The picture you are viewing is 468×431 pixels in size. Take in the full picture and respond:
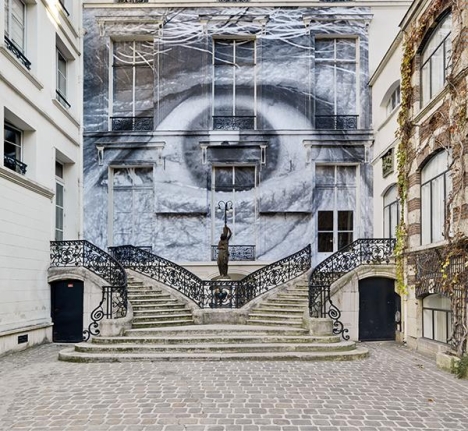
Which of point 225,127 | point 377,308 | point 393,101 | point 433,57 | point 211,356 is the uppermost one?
point 393,101

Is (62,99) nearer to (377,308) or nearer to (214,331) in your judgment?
(214,331)

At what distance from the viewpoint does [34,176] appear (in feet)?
38.8

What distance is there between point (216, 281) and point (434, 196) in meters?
5.82

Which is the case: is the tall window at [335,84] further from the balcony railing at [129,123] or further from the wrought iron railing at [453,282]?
the wrought iron railing at [453,282]

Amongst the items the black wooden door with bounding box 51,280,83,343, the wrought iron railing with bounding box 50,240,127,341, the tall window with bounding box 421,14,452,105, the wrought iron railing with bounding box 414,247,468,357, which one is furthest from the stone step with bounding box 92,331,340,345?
the tall window with bounding box 421,14,452,105

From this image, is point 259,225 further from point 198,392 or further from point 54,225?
point 198,392

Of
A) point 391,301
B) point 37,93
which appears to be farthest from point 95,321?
point 391,301

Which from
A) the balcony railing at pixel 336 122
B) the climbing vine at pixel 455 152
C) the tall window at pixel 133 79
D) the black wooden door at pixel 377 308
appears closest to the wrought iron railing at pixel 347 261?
the black wooden door at pixel 377 308

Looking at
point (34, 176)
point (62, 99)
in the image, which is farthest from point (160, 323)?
point (62, 99)

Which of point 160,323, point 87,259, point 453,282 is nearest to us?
point 453,282

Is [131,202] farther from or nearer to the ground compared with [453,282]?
farther from the ground

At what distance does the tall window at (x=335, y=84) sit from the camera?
1565cm

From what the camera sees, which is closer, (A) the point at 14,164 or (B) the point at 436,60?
(B) the point at 436,60

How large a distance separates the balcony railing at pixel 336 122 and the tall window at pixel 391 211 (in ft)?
9.72
